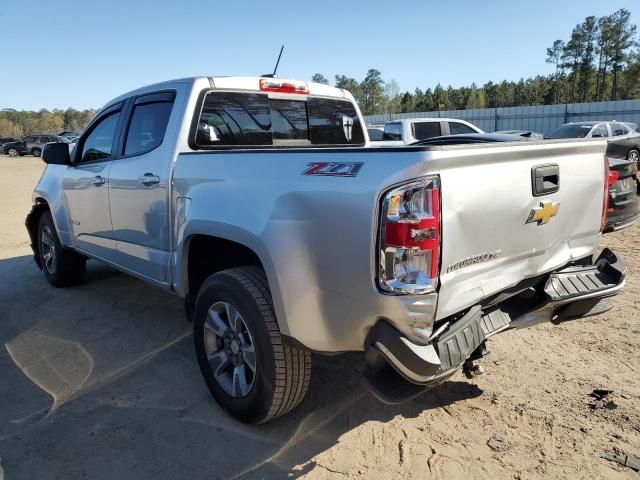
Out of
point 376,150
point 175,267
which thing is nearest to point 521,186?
point 376,150

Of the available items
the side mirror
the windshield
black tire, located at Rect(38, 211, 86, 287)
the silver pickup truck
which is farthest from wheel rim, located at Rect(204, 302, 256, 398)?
the windshield

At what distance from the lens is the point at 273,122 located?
13.1 feet

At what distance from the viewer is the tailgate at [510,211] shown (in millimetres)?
2146

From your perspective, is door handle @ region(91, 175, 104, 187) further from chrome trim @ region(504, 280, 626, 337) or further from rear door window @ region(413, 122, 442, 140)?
rear door window @ region(413, 122, 442, 140)

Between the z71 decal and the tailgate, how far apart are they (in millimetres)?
350

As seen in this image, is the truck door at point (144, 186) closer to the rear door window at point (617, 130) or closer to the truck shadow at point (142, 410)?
the truck shadow at point (142, 410)

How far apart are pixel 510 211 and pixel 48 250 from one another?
5305 mm

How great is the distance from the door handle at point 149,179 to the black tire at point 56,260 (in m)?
2.36

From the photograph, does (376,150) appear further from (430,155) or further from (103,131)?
(103,131)

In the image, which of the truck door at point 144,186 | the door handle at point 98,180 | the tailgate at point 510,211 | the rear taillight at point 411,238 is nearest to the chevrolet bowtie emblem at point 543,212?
the tailgate at point 510,211

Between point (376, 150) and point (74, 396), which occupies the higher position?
point (376, 150)

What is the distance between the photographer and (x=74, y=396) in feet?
10.9

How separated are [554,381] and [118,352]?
3.25 metres

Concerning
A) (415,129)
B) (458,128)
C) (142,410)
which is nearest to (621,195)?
(142,410)
